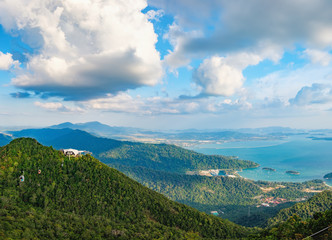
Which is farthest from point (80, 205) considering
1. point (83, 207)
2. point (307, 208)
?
point (307, 208)

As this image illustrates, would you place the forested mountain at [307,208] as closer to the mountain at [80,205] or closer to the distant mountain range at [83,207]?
the distant mountain range at [83,207]

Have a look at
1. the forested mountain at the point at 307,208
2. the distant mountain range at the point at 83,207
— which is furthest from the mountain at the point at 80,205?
the forested mountain at the point at 307,208

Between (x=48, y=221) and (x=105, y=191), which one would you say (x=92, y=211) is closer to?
(x=105, y=191)

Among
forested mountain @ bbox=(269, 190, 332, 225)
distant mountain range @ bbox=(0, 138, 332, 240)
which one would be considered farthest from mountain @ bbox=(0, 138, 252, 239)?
forested mountain @ bbox=(269, 190, 332, 225)

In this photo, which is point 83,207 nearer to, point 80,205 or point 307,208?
point 80,205

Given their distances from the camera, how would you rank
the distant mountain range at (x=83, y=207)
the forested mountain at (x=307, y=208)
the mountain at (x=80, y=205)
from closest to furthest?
the distant mountain range at (x=83, y=207) < the mountain at (x=80, y=205) < the forested mountain at (x=307, y=208)

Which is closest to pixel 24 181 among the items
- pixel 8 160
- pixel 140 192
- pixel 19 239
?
pixel 8 160
